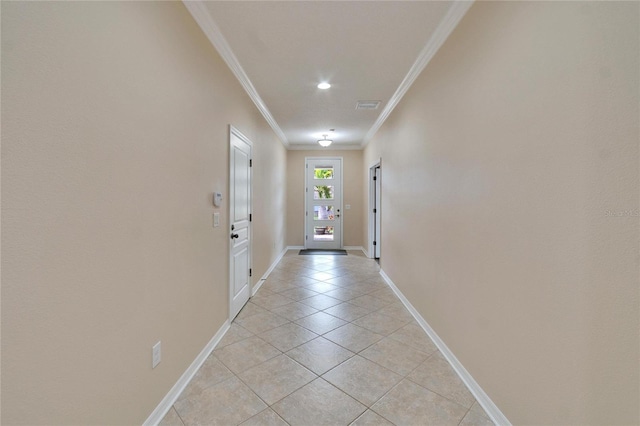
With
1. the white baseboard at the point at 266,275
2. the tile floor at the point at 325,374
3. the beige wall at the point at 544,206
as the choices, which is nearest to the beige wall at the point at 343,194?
the white baseboard at the point at 266,275

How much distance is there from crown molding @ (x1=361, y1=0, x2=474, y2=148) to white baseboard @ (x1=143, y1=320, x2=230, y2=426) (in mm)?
3195

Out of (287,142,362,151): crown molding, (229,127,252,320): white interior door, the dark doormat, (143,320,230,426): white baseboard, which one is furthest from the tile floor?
(287,142,362,151): crown molding

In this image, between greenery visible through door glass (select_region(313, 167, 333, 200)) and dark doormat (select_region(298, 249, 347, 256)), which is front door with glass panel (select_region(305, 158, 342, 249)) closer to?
greenery visible through door glass (select_region(313, 167, 333, 200))

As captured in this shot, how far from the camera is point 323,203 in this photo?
7082mm

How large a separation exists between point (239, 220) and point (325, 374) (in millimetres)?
1841

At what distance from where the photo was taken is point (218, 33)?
222cm

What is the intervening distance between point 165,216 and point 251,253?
2.06m

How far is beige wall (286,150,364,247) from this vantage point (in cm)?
698

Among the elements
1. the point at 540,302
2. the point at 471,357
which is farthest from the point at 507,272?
the point at 471,357

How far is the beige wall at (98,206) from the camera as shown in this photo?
0.87 metres

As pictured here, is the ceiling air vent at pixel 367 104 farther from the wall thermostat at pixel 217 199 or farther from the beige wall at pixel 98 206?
the wall thermostat at pixel 217 199

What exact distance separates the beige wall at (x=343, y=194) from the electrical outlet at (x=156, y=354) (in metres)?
5.46

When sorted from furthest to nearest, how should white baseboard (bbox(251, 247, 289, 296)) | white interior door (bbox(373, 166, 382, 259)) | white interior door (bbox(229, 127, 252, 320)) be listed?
white interior door (bbox(373, 166, 382, 259)), white baseboard (bbox(251, 247, 289, 296)), white interior door (bbox(229, 127, 252, 320))

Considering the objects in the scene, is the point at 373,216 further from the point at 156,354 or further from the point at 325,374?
the point at 156,354
